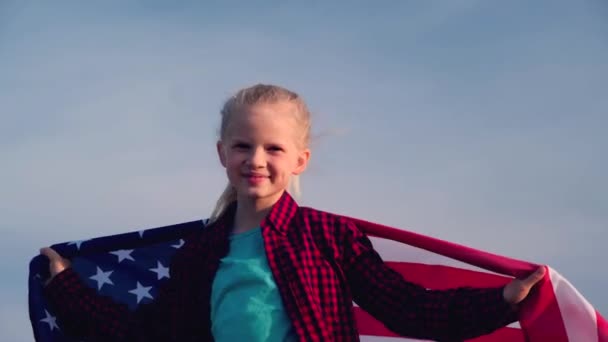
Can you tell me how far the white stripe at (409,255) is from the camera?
538 cm

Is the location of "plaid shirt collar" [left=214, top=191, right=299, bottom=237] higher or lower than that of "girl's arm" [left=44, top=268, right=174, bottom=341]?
higher

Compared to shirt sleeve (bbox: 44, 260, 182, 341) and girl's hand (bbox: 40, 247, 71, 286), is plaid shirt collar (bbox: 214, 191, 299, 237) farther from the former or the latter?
girl's hand (bbox: 40, 247, 71, 286)

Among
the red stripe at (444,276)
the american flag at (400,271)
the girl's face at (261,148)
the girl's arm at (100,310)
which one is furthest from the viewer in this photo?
the red stripe at (444,276)

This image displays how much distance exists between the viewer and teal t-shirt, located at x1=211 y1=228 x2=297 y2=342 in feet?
14.7

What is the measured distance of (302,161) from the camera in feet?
16.6

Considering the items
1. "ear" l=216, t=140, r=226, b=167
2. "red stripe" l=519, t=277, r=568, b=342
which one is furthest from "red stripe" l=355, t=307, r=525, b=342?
"ear" l=216, t=140, r=226, b=167

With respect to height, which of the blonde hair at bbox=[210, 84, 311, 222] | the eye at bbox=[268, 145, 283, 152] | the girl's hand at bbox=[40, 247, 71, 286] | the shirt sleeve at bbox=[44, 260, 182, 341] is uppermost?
the blonde hair at bbox=[210, 84, 311, 222]

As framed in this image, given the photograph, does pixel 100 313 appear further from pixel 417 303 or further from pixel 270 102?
pixel 417 303

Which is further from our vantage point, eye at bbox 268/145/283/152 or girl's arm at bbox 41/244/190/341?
girl's arm at bbox 41/244/190/341

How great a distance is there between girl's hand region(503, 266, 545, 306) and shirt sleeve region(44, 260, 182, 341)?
1847 mm

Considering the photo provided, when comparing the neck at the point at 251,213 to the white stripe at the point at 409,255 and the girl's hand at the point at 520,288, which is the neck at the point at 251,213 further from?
the girl's hand at the point at 520,288

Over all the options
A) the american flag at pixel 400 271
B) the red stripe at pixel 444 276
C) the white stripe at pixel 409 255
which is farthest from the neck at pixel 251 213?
the red stripe at pixel 444 276

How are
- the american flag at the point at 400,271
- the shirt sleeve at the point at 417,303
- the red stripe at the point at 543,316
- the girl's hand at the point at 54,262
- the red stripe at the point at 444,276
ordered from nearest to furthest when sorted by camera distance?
the shirt sleeve at the point at 417,303, the red stripe at the point at 543,316, the american flag at the point at 400,271, the red stripe at the point at 444,276, the girl's hand at the point at 54,262

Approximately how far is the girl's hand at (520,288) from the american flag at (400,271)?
0.08 m
